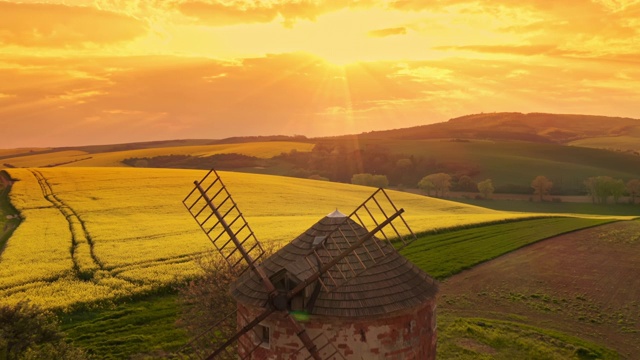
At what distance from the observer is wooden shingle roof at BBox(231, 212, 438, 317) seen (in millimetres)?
14820

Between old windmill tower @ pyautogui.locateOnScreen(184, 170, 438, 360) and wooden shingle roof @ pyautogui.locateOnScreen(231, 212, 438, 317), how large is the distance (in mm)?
29

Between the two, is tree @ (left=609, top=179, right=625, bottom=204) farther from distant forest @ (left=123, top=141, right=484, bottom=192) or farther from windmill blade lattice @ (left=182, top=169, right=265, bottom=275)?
windmill blade lattice @ (left=182, top=169, right=265, bottom=275)

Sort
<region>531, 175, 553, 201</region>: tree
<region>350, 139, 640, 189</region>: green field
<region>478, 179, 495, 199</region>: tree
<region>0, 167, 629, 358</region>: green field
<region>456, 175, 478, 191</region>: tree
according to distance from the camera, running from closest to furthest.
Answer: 1. <region>0, 167, 629, 358</region>: green field
2. <region>531, 175, 553, 201</region>: tree
3. <region>478, 179, 495, 199</region>: tree
4. <region>456, 175, 478, 191</region>: tree
5. <region>350, 139, 640, 189</region>: green field

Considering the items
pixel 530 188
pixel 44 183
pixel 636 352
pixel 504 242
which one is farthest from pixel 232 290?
pixel 530 188

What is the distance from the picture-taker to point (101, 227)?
4703 centimetres

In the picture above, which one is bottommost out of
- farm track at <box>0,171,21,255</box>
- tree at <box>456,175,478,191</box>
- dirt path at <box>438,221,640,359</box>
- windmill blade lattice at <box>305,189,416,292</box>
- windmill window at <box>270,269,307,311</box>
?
dirt path at <box>438,221,640,359</box>

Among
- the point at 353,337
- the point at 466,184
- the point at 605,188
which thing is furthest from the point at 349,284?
the point at 466,184

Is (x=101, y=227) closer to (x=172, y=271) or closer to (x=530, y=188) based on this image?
(x=172, y=271)

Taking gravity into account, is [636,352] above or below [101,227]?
below

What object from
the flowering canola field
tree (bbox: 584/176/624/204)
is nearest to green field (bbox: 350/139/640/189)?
tree (bbox: 584/176/624/204)

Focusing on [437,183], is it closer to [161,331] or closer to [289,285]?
[161,331]

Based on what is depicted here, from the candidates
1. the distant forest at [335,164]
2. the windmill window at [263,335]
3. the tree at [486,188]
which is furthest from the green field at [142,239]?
the distant forest at [335,164]

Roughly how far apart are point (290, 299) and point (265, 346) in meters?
1.98

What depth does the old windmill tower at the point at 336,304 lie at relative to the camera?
1450 cm
